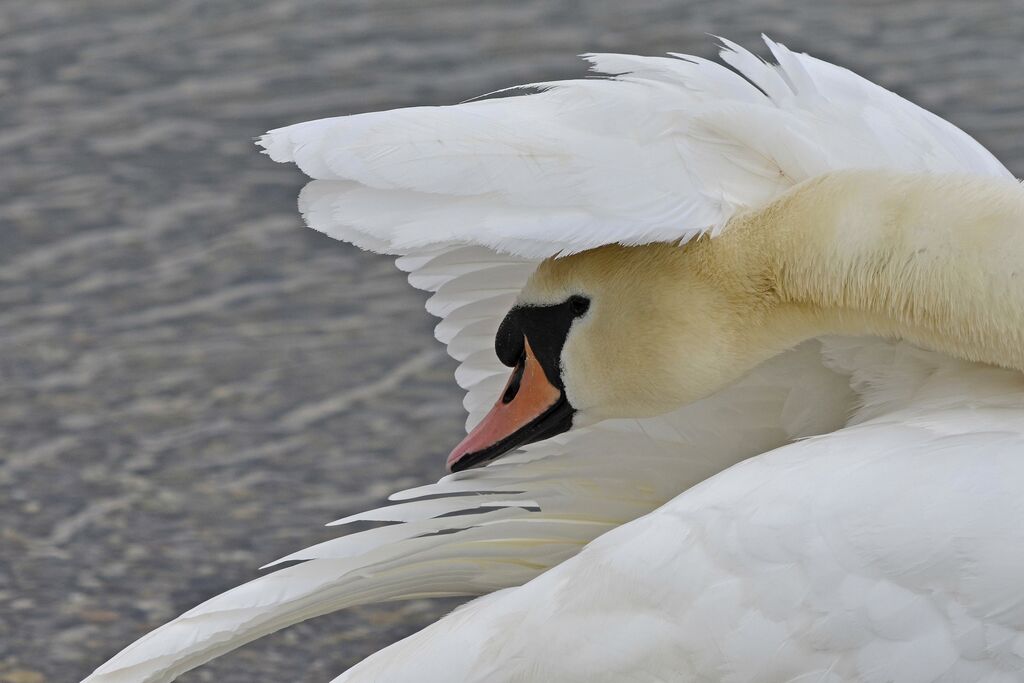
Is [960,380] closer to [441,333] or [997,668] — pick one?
[997,668]

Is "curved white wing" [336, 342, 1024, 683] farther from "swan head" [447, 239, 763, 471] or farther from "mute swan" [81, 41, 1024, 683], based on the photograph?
"swan head" [447, 239, 763, 471]

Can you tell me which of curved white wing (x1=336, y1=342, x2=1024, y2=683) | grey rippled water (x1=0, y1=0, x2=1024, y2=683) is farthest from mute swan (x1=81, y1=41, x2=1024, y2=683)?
grey rippled water (x1=0, y1=0, x2=1024, y2=683)

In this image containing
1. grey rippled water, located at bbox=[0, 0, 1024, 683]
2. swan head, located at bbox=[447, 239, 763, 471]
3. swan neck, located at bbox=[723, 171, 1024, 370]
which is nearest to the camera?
swan neck, located at bbox=[723, 171, 1024, 370]

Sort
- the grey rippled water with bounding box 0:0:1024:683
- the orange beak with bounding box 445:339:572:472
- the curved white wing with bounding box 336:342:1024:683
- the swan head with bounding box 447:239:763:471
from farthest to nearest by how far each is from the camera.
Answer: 1. the grey rippled water with bounding box 0:0:1024:683
2. the orange beak with bounding box 445:339:572:472
3. the swan head with bounding box 447:239:763:471
4. the curved white wing with bounding box 336:342:1024:683

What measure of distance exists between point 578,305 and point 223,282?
3216mm

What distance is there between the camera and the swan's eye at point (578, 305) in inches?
112

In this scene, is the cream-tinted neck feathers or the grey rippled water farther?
the grey rippled water

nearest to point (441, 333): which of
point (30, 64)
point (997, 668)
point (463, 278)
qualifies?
point (463, 278)

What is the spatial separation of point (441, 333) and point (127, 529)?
1.81 m

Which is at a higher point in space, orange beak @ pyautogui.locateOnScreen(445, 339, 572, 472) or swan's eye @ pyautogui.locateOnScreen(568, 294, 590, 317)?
swan's eye @ pyautogui.locateOnScreen(568, 294, 590, 317)

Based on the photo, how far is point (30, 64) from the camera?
7.16m

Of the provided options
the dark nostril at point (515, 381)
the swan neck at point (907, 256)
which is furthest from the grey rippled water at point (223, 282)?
the swan neck at point (907, 256)

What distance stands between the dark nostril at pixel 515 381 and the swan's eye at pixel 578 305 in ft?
0.44

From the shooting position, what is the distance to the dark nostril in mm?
2951
